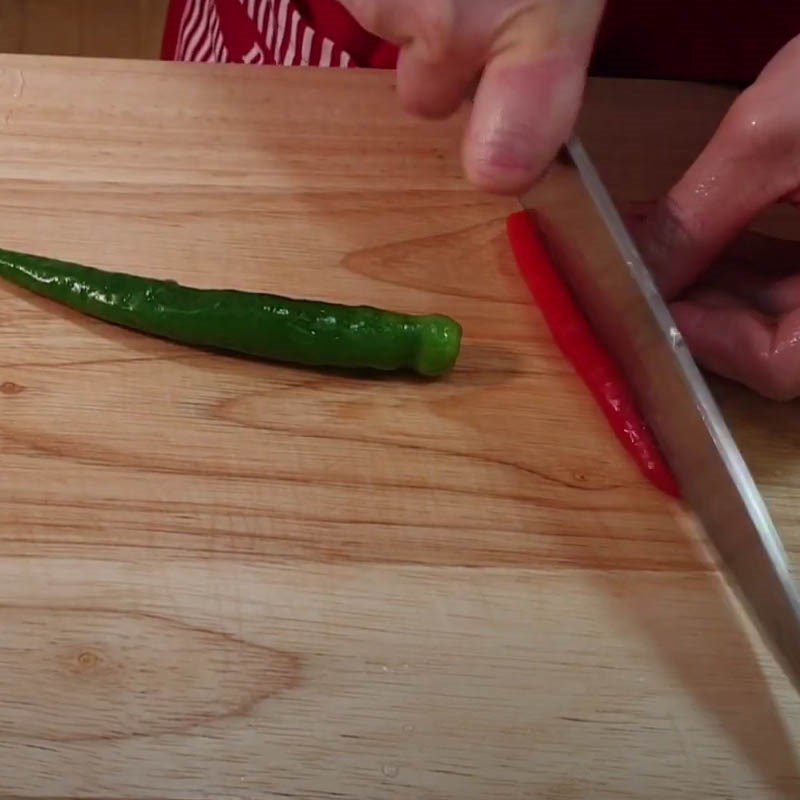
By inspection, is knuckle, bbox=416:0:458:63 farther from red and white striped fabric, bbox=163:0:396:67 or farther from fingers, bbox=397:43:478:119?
red and white striped fabric, bbox=163:0:396:67

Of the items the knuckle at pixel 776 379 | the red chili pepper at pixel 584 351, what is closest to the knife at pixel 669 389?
the red chili pepper at pixel 584 351

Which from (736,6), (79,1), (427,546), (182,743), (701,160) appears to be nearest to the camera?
(182,743)

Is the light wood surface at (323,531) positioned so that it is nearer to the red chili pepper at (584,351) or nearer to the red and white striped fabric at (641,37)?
the red chili pepper at (584,351)

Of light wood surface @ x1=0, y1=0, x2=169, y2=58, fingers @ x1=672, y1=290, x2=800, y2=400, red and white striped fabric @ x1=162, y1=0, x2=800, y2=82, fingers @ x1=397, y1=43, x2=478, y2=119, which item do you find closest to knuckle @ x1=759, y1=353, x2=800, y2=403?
fingers @ x1=672, y1=290, x2=800, y2=400

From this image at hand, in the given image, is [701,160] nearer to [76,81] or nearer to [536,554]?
[536,554]

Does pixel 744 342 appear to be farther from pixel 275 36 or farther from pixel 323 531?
pixel 275 36

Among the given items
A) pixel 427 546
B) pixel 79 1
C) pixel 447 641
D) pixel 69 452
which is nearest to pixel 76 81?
pixel 69 452

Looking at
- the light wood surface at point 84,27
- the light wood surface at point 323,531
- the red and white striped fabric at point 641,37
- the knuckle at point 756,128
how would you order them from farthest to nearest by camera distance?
the light wood surface at point 84,27 < the red and white striped fabric at point 641,37 < the knuckle at point 756,128 < the light wood surface at point 323,531
